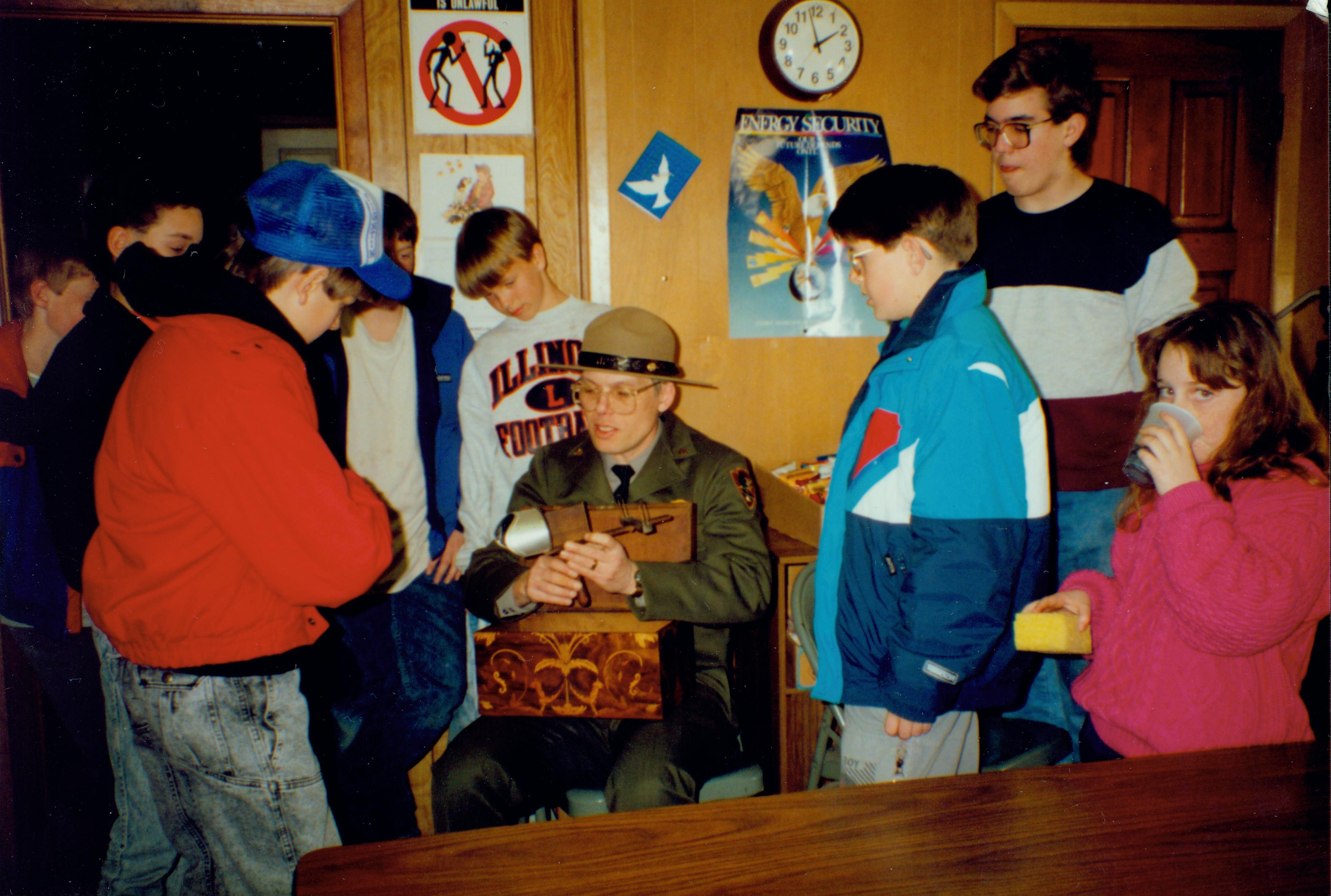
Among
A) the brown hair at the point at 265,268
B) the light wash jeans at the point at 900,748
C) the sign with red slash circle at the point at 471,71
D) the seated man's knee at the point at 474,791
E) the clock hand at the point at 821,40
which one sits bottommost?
the seated man's knee at the point at 474,791

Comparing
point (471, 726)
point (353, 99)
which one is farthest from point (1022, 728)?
point (353, 99)

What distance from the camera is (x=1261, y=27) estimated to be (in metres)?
3.09

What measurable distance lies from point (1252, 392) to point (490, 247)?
2016 millimetres

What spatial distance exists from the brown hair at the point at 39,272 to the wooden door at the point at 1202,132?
349 centimetres

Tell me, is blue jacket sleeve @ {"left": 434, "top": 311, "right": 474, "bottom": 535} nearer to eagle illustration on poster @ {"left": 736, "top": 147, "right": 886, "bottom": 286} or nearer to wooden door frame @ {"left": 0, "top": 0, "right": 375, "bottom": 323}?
wooden door frame @ {"left": 0, "top": 0, "right": 375, "bottom": 323}

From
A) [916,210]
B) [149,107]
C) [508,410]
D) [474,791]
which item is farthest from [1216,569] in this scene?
[149,107]

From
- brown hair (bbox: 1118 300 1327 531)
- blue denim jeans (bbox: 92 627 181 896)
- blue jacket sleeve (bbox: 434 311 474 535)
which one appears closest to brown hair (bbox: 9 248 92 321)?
blue jacket sleeve (bbox: 434 311 474 535)

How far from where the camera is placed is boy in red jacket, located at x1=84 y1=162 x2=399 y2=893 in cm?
124

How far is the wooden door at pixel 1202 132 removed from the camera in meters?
3.06

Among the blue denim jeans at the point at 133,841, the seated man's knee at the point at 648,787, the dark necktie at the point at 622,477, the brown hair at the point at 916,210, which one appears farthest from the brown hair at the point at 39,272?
the brown hair at the point at 916,210

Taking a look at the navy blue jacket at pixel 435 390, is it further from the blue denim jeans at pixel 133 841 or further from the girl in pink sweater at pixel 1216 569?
the girl in pink sweater at pixel 1216 569

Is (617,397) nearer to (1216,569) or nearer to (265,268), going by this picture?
(265,268)

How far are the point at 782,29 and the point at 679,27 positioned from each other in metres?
0.39

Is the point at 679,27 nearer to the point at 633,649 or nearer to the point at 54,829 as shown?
the point at 633,649
